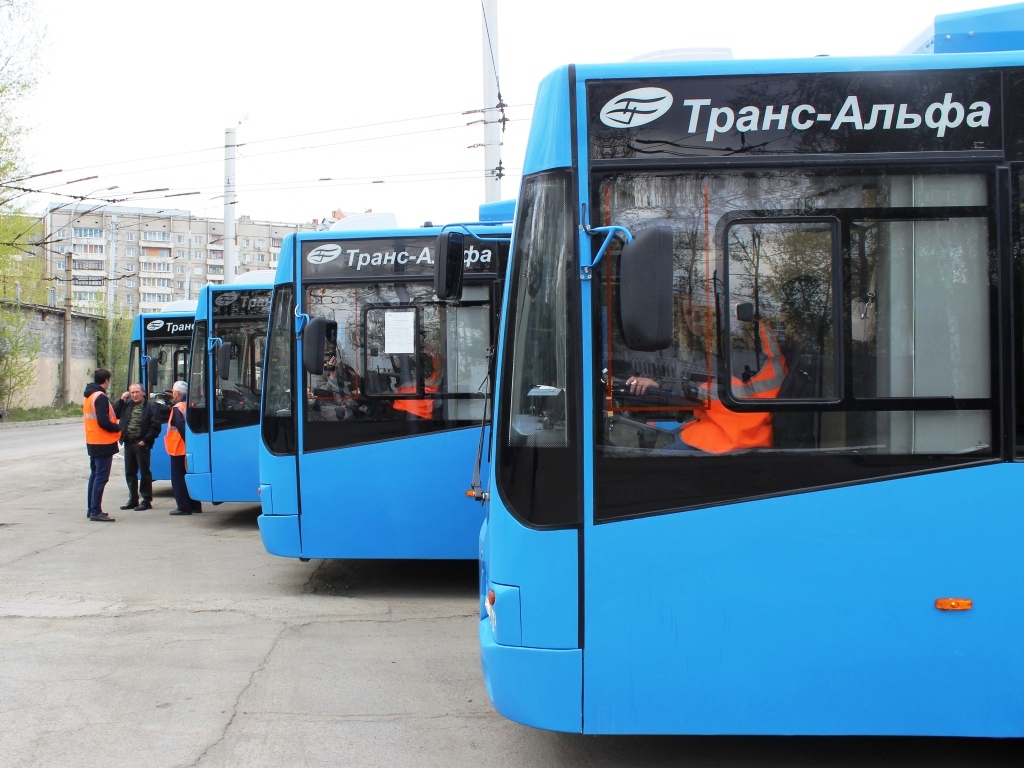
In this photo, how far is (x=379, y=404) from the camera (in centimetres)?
762

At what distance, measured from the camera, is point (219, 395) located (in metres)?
11.8

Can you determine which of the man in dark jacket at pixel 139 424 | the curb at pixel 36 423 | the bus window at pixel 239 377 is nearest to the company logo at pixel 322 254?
the bus window at pixel 239 377

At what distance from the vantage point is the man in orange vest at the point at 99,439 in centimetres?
1240

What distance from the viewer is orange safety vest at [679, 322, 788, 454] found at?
12.6 ft

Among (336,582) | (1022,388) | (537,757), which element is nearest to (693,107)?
(1022,388)

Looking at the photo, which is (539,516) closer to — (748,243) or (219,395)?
(748,243)

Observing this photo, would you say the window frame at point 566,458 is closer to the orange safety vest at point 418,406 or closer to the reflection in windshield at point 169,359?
the orange safety vest at point 418,406

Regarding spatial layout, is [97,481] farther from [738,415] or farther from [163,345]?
[738,415]

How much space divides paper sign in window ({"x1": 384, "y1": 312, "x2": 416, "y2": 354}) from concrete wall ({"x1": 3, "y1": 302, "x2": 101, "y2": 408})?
3836 centimetres

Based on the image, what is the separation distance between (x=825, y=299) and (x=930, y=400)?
579 mm

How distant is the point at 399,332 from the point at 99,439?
21.6 feet

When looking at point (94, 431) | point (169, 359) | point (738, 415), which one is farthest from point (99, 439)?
point (738, 415)

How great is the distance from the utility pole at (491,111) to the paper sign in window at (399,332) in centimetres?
716

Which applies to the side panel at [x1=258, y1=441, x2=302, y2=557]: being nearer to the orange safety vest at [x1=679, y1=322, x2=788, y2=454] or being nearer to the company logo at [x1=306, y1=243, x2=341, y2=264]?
the company logo at [x1=306, y1=243, x2=341, y2=264]
